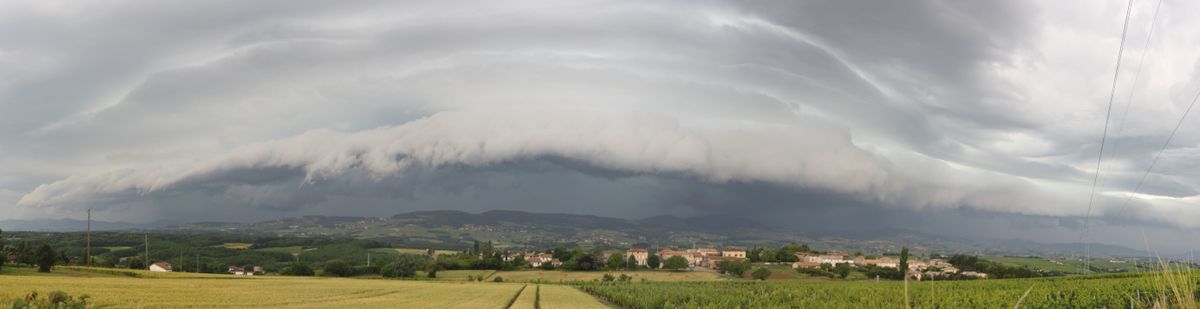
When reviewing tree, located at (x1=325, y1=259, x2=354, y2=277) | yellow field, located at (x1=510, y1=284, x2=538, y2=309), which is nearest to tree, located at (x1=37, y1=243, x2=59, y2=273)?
tree, located at (x1=325, y1=259, x2=354, y2=277)

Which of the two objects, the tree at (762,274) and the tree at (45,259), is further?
the tree at (762,274)

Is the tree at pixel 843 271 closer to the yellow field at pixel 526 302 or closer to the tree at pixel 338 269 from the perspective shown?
the yellow field at pixel 526 302

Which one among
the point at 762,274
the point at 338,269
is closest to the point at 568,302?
the point at 338,269

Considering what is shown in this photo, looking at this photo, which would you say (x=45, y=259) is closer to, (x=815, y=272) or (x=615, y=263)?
(x=615, y=263)

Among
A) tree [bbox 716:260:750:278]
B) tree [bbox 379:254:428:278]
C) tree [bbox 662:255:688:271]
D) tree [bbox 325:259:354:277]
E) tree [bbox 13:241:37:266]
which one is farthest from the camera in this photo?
tree [bbox 662:255:688:271]

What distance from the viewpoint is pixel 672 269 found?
5089 inches

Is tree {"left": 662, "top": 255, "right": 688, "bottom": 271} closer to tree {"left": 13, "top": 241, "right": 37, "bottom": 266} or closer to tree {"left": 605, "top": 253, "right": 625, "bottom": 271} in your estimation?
tree {"left": 605, "top": 253, "right": 625, "bottom": 271}

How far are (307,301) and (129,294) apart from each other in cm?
786

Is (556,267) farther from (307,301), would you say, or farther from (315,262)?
(307,301)

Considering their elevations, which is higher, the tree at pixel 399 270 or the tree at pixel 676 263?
the tree at pixel 399 270

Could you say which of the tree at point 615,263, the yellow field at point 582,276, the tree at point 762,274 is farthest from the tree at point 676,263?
the tree at point 762,274

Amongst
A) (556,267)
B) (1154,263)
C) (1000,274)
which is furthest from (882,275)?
(1154,263)

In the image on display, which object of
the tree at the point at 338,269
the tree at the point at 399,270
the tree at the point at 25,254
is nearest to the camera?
the tree at the point at 25,254

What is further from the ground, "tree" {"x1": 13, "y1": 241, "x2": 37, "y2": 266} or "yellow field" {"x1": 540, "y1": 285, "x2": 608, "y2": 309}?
"tree" {"x1": 13, "y1": 241, "x2": 37, "y2": 266}
